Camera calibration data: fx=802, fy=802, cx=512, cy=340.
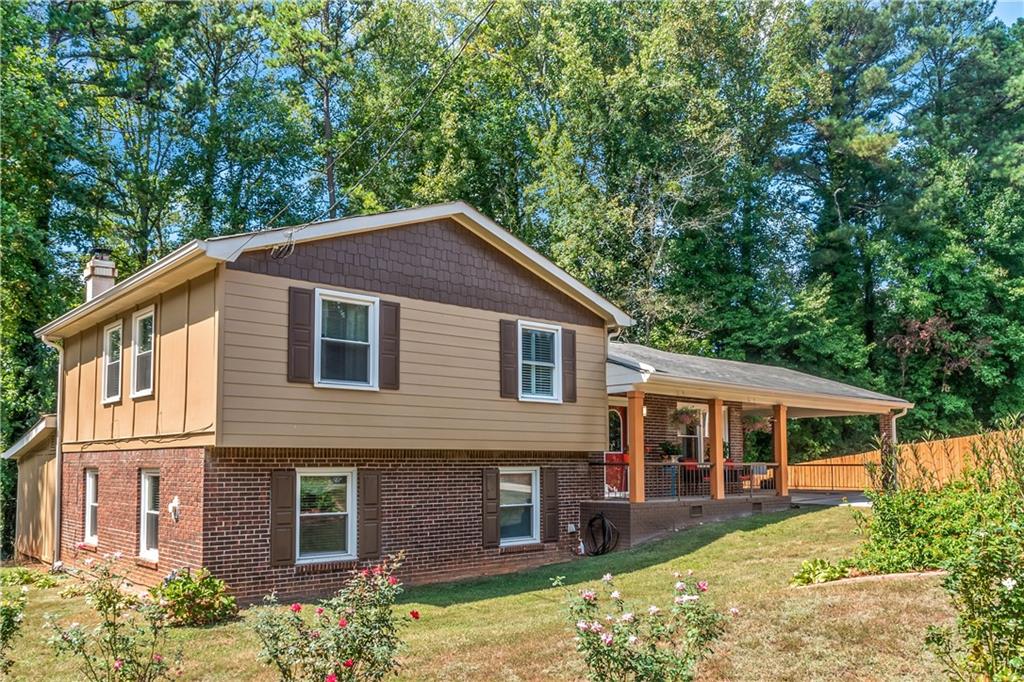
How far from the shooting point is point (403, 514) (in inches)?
494

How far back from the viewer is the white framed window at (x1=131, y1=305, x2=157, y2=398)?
40.9 ft

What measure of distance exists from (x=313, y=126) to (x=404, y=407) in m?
21.9

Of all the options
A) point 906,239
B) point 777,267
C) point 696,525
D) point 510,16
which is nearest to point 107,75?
point 510,16

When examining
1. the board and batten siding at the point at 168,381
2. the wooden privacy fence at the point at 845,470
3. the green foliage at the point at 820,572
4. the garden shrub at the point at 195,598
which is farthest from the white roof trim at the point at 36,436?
the wooden privacy fence at the point at 845,470

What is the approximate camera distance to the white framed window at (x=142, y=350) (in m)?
12.5

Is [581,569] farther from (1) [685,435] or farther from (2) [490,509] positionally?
(1) [685,435]

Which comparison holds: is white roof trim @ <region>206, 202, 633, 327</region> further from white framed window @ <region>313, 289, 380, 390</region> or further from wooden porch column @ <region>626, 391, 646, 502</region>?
wooden porch column @ <region>626, 391, 646, 502</region>

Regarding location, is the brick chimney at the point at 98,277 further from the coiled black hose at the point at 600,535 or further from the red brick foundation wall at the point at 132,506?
the coiled black hose at the point at 600,535

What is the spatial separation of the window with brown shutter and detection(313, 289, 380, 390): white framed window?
2892 millimetres

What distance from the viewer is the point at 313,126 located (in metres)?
31.3

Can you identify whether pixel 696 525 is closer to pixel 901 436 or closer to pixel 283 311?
pixel 283 311

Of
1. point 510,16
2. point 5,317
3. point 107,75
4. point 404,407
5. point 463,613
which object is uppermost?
point 510,16

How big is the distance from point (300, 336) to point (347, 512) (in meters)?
2.78

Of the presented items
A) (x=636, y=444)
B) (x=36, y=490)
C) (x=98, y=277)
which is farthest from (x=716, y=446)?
(x=36, y=490)
